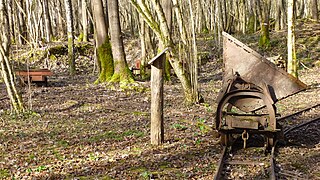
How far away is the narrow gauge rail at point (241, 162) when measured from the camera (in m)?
6.59

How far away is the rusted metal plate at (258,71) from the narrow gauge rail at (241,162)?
123 centimetres

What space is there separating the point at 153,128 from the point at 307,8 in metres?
36.0

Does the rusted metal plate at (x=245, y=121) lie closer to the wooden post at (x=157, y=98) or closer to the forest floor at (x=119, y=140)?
the forest floor at (x=119, y=140)

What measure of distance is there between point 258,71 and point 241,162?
2.02 m

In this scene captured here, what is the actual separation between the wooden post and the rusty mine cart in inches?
52.0

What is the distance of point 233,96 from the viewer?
316 inches

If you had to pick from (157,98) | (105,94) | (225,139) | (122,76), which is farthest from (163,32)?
(225,139)

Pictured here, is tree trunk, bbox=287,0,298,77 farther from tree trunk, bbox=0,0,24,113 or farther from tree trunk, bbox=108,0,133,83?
tree trunk, bbox=0,0,24,113

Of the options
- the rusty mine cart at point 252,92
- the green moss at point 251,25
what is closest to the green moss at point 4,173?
the rusty mine cart at point 252,92

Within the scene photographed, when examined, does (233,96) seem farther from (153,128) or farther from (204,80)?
(204,80)

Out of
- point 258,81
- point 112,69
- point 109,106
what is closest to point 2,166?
point 258,81

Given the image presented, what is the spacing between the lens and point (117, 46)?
1803 cm

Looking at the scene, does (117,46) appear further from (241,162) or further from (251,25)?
(251,25)

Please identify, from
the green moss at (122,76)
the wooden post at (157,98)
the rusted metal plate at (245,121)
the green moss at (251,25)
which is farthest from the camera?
the green moss at (251,25)
